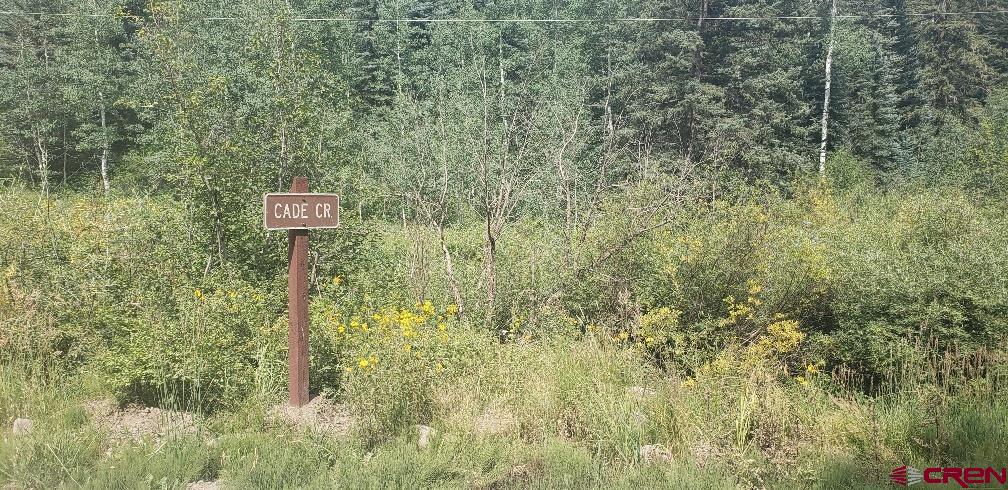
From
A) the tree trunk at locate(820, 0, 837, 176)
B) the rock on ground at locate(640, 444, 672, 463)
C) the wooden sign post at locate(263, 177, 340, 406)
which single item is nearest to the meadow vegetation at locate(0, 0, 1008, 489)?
the rock on ground at locate(640, 444, 672, 463)

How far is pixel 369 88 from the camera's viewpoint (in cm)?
3316

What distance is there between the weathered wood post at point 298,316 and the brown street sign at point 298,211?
4 cm

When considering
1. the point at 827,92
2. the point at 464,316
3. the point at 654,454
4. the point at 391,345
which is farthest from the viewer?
the point at 827,92

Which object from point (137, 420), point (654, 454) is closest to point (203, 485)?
point (137, 420)

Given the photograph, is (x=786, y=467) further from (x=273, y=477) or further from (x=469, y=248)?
(x=469, y=248)

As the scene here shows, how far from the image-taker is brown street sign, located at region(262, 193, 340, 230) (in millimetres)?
5207

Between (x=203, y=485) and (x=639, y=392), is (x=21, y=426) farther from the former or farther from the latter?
(x=639, y=392)

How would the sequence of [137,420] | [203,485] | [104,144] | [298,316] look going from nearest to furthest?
[203,485], [137,420], [298,316], [104,144]

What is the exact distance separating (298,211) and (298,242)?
26 centimetres

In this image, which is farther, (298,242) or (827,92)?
(827,92)

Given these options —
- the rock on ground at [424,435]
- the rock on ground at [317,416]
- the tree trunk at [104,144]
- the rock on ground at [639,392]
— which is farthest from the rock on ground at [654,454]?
the tree trunk at [104,144]

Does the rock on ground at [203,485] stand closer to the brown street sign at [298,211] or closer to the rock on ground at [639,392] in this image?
the brown street sign at [298,211]

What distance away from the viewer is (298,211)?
17.7ft

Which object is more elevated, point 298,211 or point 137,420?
point 298,211
